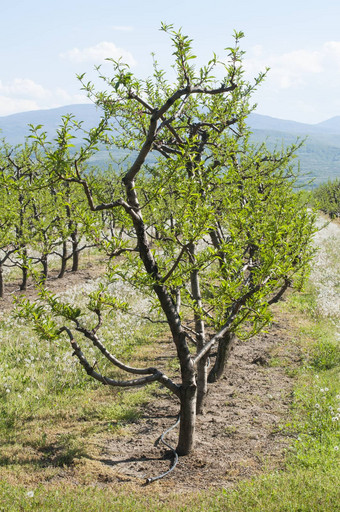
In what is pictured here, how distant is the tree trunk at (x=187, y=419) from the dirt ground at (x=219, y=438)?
0.18 metres

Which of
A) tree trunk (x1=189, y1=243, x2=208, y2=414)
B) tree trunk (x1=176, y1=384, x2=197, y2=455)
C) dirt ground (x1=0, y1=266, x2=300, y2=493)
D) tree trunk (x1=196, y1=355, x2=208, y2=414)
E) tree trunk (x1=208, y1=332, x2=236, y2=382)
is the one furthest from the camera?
tree trunk (x1=208, y1=332, x2=236, y2=382)

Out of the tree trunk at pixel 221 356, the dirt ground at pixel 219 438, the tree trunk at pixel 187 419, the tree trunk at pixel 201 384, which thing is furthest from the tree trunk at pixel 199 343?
the tree trunk at pixel 221 356

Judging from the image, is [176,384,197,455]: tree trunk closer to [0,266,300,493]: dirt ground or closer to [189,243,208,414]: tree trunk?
[0,266,300,493]: dirt ground

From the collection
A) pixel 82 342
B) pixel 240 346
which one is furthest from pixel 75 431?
pixel 240 346

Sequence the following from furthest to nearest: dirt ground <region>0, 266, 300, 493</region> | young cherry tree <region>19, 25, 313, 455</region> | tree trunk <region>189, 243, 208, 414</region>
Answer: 1. tree trunk <region>189, 243, 208, 414</region>
2. dirt ground <region>0, 266, 300, 493</region>
3. young cherry tree <region>19, 25, 313, 455</region>

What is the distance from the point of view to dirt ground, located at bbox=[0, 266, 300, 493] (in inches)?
261

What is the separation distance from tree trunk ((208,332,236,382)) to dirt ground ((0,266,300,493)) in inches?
8.2

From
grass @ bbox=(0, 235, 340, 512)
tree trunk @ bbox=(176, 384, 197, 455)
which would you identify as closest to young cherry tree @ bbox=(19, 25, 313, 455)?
tree trunk @ bbox=(176, 384, 197, 455)

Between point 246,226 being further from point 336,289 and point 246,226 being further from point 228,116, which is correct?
point 336,289

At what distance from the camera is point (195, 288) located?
8.48m

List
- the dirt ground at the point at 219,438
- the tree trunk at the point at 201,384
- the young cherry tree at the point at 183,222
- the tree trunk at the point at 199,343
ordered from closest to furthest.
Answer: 1. the young cherry tree at the point at 183,222
2. the dirt ground at the point at 219,438
3. the tree trunk at the point at 199,343
4. the tree trunk at the point at 201,384

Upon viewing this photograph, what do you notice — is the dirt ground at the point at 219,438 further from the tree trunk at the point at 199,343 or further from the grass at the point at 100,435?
the tree trunk at the point at 199,343

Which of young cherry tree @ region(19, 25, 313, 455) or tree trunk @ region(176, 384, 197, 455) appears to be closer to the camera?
young cherry tree @ region(19, 25, 313, 455)

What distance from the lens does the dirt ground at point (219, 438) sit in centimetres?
662
